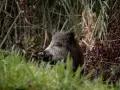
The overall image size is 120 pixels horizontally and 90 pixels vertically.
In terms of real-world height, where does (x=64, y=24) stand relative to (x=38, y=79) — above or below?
above

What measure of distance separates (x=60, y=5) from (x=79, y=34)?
2.27 feet

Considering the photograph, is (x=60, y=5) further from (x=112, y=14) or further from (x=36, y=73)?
(x=36, y=73)

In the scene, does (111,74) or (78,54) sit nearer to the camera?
(78,54)

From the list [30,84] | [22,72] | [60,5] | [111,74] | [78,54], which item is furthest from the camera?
[60,5]

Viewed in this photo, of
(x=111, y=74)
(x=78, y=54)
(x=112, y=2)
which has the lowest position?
(x=111, y=74)

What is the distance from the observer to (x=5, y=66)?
381cm

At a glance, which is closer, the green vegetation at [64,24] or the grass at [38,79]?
the grass at [38,79]

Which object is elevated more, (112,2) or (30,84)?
(112,2)

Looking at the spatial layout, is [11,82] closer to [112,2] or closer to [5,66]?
[5,66]

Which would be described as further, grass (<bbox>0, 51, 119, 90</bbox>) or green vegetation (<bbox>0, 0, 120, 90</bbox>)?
green vegetation (<bbox>0, 0, 120, 90</bbox>)

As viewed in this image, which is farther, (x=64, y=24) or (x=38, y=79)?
(x=64, y=24)

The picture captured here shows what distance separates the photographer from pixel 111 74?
7.50 metres

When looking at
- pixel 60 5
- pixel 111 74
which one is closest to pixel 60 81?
pixel 111 74

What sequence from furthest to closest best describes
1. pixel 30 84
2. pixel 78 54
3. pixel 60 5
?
1. pixel 60 5
2. pixel 78 54
3. pixel 30 84
